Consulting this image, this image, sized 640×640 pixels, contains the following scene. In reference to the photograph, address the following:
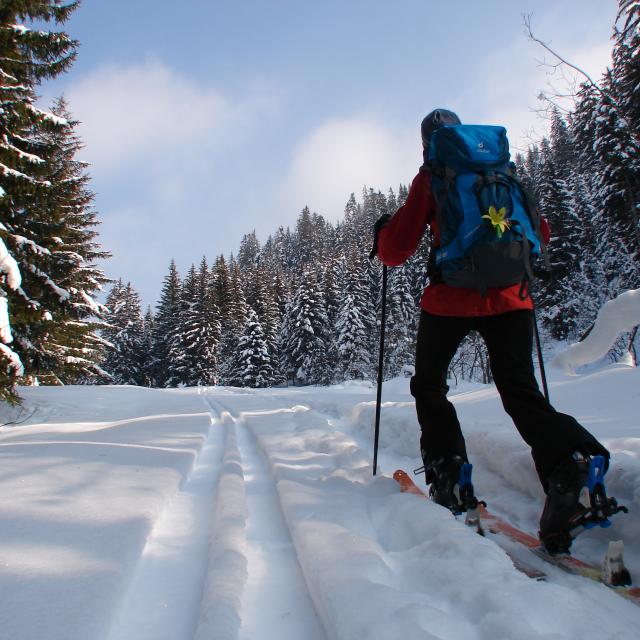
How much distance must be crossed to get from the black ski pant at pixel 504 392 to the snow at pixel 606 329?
632mm

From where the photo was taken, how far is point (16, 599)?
1185mm

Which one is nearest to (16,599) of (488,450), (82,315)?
(488,450)

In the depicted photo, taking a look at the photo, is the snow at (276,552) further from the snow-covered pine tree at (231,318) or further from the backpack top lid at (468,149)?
the snow-covered pine tree at (231,318)

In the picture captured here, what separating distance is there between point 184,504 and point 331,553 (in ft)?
3.50

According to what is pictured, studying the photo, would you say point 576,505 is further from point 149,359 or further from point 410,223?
point 149,359

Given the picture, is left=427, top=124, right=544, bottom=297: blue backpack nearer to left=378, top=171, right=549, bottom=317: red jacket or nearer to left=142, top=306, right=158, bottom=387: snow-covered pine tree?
left=378, top=171, right=549, bottom=317: red jacket

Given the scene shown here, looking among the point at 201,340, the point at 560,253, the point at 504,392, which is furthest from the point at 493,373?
the point at 201,340

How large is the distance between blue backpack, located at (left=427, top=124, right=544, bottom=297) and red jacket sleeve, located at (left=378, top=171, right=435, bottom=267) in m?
0.10

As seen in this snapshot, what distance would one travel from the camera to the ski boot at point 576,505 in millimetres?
1681

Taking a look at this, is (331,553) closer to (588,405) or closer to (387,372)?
(588,405)

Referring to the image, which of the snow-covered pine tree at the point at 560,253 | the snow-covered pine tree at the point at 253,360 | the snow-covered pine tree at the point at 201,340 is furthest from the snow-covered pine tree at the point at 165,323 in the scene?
the snow-covered pine tree at the point at 560,253

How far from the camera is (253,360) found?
3862 centimetres

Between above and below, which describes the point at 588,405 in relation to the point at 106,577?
above

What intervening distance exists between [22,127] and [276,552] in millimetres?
9927
